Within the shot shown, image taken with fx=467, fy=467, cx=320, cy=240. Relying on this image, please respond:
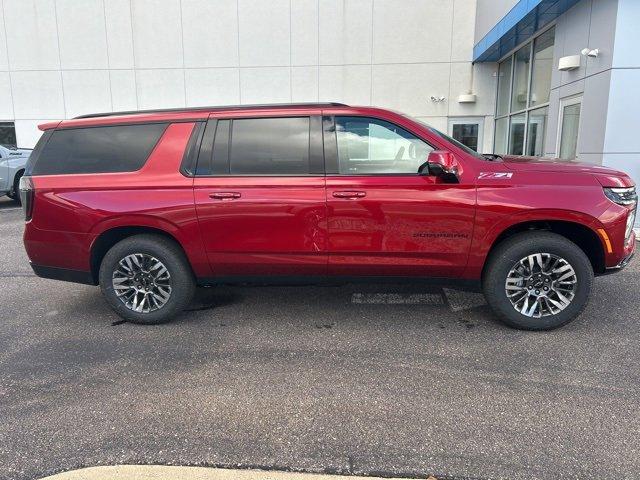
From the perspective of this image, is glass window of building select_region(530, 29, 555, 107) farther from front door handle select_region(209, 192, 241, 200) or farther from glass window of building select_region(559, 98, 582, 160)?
front door handle select_region(209, 192, 241, 200)

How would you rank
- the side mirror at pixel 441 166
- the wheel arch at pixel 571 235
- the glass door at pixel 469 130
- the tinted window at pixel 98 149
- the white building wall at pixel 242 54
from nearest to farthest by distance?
the side mirror at pixel 441 166
the wheel arch at pixel 571 235
the tinted window at pixel 98 149
the white building wall at pixel 242 54
the glass door at pixel 469 130

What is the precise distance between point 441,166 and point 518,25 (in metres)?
7.52

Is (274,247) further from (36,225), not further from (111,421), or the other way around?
(36,225)

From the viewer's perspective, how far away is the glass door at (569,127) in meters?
8.17

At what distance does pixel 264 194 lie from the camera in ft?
12.8

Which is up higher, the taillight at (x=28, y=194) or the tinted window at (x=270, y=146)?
the tinted window at (x=270, y=146)

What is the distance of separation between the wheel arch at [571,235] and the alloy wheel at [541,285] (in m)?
0.24

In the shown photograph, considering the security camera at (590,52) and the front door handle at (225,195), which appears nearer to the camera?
the front door handle at (225,195)

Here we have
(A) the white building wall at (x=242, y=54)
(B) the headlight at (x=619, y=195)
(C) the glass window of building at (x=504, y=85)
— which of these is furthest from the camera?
(A) the white building wall at (x=242, y=54)

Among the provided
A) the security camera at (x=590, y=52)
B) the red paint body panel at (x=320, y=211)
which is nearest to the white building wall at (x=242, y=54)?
the security camera at (x=590, y=52)

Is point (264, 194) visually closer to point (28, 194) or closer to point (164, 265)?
point (164, 265)

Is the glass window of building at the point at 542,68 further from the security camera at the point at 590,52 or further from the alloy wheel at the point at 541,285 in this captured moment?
the alloy wheel at the point at 541,285

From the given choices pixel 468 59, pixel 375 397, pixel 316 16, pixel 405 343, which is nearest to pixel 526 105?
pixel 468 59

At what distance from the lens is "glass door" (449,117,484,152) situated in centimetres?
1341
